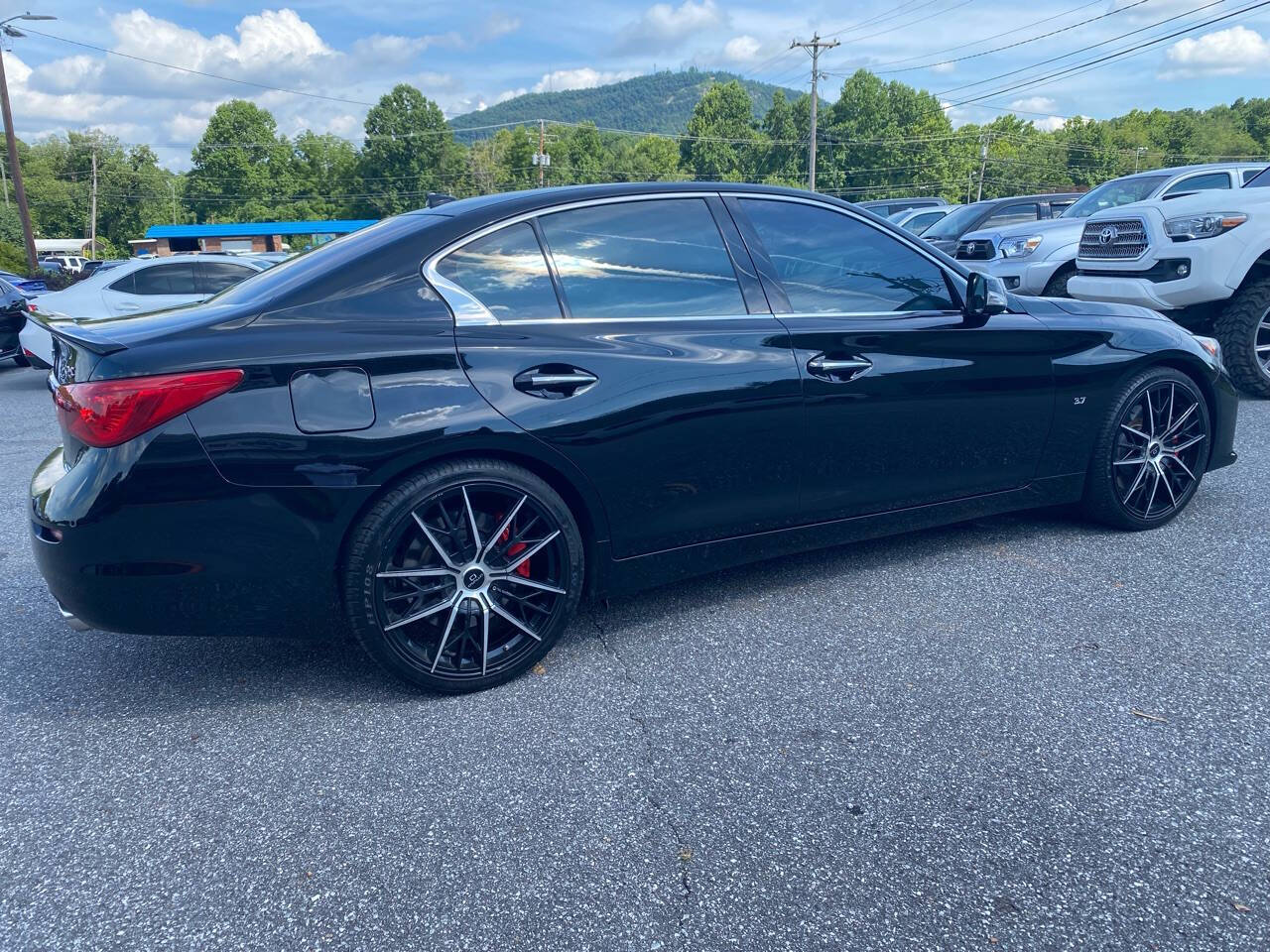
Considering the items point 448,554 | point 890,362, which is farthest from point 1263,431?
point 448,554

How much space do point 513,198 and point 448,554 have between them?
125 cm

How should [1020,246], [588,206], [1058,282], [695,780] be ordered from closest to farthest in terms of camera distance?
[695,780] < [588,206] < [1058,282] < [1020,246]

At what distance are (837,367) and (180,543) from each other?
2222 mm

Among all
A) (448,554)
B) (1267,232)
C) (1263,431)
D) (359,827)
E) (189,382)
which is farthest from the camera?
(1267,232)

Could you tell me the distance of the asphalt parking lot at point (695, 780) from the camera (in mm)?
1960

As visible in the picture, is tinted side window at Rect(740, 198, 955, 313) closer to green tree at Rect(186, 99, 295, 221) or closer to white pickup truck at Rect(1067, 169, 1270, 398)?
white pickup truck at Rect(1067, 169, 1270, 398)

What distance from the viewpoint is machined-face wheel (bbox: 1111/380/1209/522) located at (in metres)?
4.10

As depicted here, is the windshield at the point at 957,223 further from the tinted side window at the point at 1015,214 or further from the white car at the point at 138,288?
the white car at the point at 138,288

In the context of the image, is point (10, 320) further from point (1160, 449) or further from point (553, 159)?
point (553, 159)

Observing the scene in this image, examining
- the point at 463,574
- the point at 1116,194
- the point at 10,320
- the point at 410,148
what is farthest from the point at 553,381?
the point at 410,148

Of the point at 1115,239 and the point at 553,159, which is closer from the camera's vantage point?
the point at 1115,239

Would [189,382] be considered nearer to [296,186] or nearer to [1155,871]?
[1155,871]

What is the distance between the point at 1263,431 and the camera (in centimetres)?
623

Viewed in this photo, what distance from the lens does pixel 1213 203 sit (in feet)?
23.6
